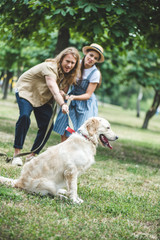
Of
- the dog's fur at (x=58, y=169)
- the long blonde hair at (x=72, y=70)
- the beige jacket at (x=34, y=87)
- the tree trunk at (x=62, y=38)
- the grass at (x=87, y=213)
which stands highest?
the tree trunk at (x=62, y=38)

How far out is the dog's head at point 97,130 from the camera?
4.54 metres

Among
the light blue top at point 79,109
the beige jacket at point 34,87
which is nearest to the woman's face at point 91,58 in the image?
the light blue top at point 79,109

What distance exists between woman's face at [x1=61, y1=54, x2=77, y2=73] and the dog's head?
1.31 m

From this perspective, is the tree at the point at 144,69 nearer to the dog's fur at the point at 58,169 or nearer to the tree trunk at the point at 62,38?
the tree trunk at the point at 62,38

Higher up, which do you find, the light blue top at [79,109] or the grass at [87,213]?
the light blue top at [79,109]

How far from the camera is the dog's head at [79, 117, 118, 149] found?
4539 millimetres

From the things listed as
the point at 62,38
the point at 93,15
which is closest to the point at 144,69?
the point at 62,38

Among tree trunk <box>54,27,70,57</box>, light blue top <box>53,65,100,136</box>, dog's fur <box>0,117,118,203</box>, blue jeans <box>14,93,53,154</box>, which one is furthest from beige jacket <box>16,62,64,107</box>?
tree trunk <box>54,27,70,57</box>

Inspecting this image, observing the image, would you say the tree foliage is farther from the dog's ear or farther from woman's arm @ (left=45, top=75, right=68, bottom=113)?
the dog's ear

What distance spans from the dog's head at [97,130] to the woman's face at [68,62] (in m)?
1.31

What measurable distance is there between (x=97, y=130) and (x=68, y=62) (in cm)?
151

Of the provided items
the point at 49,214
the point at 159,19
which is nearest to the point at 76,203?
the point at 49,214

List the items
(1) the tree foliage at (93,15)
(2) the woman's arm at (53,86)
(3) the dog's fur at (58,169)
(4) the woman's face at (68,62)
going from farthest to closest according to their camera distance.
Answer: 1. (1) the tree foliage at (93,15)
2. (4) the woman's face at (68,62)
3. (2) the woman's arm at (53,86)
4. (3) the dog's fur at (58,169)

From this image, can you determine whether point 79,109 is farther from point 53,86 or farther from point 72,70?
point 53,86
